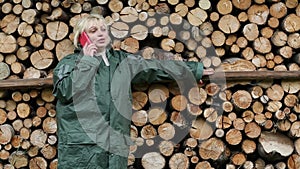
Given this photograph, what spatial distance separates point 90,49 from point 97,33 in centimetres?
12

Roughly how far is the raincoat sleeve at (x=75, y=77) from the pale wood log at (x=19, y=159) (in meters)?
0.70

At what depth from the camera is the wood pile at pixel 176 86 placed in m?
3.48

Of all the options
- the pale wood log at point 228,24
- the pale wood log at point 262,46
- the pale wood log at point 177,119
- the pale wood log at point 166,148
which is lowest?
the pale wood log at point 166,148

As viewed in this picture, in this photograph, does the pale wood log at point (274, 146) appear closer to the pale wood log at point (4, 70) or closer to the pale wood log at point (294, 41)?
the pale wood log at point (294, 41)

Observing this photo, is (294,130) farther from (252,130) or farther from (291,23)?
(291,23)

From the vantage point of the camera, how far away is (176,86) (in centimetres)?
349

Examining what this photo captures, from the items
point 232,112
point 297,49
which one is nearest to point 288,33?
point 297,49

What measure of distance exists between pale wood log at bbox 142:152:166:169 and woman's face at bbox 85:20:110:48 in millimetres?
818

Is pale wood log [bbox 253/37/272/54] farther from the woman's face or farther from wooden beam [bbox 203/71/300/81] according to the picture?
the woman's face

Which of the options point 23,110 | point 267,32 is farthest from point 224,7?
point 23,110

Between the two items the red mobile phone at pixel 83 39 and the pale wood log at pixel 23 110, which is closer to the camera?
the red mobile phone at pixel 83 39

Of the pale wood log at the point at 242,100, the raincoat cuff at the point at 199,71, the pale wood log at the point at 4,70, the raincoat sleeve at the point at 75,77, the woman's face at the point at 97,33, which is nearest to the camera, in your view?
the raincoat sleeve at the point at 75,77

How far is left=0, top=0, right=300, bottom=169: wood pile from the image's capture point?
3477 millimetres

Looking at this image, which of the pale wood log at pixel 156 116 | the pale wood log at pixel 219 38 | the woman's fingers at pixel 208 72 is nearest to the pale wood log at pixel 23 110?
the pale wood log at pixel 156 116
